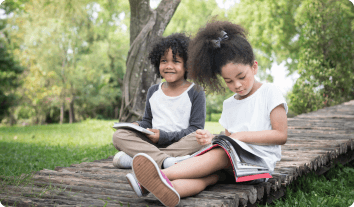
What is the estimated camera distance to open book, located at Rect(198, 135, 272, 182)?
79.5 inches

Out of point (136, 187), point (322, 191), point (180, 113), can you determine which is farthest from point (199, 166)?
point (322, 191)

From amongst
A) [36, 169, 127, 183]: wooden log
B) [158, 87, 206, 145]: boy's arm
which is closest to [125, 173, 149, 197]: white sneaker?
[36, 169, 127, 183]: wooden log

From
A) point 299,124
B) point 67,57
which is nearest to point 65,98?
point 67,57

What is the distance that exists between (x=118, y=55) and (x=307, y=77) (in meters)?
13.7

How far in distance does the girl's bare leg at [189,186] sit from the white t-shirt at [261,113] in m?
0.45

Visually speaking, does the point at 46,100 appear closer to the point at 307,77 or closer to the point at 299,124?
the point at 307,77

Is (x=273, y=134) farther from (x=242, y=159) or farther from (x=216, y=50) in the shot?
(x=216, y=50)

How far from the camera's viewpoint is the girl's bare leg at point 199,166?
6.59ft

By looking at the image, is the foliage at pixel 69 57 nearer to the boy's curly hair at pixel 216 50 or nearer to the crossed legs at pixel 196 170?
the boy's curly hair at pixel 216 50

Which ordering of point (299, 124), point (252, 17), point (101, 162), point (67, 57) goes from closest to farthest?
point (101, 162) < point (299, 124) < point (252, 17) < point (67, 57)

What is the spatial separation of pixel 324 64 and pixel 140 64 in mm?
7435

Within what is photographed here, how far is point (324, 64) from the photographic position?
32.6ft

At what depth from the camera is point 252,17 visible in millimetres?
15250

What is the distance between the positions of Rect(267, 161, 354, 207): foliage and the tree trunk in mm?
3036
